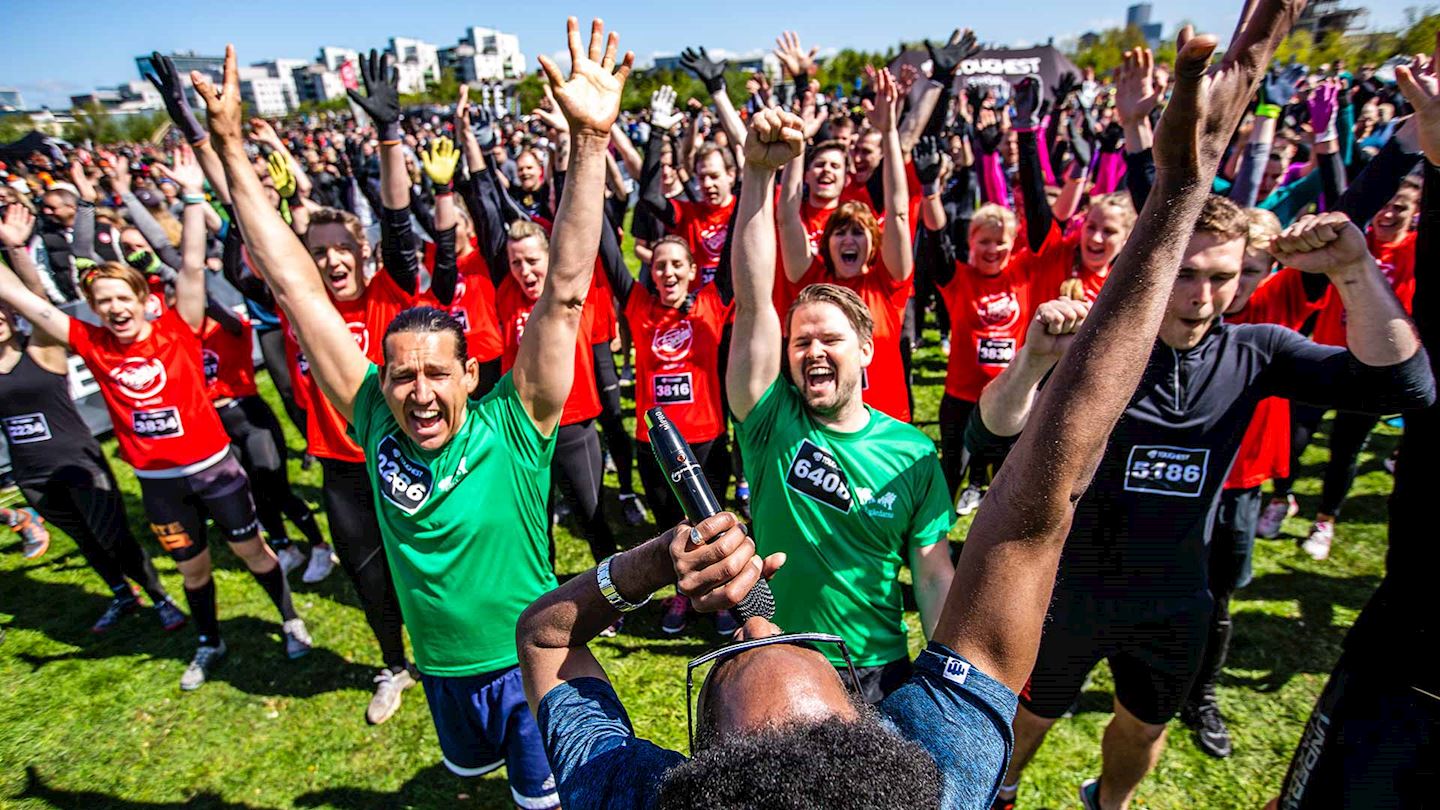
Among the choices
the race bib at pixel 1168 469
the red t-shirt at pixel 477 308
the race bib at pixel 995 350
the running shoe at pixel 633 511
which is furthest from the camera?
the running shoe at pixel 633 511

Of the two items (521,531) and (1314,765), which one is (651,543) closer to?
(521,531)

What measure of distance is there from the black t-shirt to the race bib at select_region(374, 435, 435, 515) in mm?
1840

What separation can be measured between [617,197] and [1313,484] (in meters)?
6.50

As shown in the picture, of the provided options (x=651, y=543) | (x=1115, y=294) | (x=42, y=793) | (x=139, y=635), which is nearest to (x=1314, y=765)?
(x=1115, y=294)

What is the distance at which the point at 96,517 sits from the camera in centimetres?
454

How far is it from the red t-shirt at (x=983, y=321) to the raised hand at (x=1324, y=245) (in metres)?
2.50

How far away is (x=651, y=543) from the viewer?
55.5 inches

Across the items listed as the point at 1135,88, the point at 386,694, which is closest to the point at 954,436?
the point at 1135,88

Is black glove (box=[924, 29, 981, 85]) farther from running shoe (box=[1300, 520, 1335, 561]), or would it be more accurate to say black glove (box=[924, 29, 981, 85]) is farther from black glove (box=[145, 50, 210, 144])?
black glove (box=[145, 50, 210, 144])

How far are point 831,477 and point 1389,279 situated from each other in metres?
4.70

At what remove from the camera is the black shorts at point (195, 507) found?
4.00m

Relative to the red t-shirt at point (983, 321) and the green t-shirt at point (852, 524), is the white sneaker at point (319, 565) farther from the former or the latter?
the red t-shirt at point (983, 321)

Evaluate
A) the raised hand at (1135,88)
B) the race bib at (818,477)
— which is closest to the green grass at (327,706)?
the race bib at (818,477)

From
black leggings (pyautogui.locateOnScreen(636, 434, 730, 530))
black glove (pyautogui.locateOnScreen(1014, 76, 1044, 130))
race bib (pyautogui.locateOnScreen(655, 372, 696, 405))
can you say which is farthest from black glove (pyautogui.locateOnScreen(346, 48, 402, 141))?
black glove (pyautogui.locateOnScreen(1014, 76, 1044, 130))
